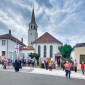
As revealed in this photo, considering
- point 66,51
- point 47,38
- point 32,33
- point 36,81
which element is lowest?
point 36,81

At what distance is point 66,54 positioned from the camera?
25.0 meters

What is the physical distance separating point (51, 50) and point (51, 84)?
2366 cm

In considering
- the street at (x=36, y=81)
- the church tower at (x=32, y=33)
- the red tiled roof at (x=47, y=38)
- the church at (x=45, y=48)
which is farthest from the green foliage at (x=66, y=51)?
the street at (x=36, y=81)

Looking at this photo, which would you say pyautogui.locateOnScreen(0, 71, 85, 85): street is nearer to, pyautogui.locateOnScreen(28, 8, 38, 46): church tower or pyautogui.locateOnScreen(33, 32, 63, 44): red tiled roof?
pyautogui.locateOnScreen(33, 32, 63, 44): red tiled roof

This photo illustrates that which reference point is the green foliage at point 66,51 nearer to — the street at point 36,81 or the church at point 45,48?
the church at point 45,48

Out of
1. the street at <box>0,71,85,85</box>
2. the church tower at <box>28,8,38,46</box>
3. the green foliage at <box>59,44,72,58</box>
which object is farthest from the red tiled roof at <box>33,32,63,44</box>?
the street at <box>0,71,85,85</box>

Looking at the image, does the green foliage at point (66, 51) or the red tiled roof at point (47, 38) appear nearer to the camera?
the green foliage at point (66, 51)

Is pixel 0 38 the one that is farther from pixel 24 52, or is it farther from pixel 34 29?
pixel 34 29

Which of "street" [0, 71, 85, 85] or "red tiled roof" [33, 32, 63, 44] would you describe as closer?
"street" [0, 71, 85, 85]

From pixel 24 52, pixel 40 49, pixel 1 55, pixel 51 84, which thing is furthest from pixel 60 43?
pixel 51 84

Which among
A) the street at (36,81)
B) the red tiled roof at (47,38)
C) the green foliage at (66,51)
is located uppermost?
the red tiled roof at (47,38)

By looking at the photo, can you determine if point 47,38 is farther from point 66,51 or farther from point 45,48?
point 66,51

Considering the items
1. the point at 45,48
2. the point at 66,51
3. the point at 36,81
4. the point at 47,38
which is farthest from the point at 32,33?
the point at 36,81

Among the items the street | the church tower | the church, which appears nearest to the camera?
the street
